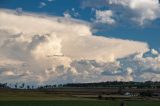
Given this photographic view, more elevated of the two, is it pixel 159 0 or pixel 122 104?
pixel 159 0

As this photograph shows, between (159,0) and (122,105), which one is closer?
(159,0)

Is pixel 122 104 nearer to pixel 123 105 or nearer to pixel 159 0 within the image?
pixel 123 105

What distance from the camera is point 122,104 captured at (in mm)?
25609

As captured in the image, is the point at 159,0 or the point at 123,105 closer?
the point at 159,0

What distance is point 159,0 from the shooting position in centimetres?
2386

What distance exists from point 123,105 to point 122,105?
6 cm

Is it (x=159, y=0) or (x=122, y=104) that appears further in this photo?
(x=122, y=104)

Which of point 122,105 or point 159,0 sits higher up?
point 159,0

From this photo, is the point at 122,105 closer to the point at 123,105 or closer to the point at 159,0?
the point at 123,105

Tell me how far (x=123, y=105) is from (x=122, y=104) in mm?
94

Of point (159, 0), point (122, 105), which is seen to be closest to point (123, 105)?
point (122, 105)

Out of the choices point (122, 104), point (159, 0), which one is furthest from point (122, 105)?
point (159, 0)

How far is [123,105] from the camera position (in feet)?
83.8
